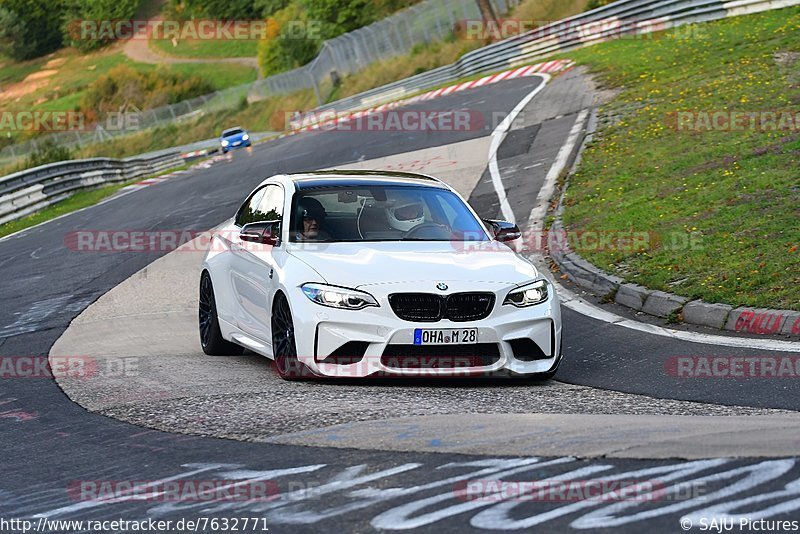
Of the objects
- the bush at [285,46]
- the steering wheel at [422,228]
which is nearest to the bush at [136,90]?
the bush at [285,46]

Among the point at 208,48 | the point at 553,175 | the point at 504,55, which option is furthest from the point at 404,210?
the point at 208,48

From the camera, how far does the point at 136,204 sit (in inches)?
1100

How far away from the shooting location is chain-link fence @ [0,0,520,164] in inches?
2416

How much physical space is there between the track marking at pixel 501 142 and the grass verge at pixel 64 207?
32.3ft

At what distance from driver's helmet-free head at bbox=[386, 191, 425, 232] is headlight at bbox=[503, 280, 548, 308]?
126 centimetres

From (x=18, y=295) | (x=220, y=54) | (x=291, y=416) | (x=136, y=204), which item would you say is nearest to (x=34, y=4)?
(x=220, y=54)

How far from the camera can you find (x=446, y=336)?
348 inches

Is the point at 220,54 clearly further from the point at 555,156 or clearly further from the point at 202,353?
the point at 202,353

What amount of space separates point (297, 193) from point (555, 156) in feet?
41.3

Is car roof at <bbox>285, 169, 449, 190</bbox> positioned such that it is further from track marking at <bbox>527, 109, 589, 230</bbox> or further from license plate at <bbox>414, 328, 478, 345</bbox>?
track marking at <bbox>527, 109, 589, 230</bbox>

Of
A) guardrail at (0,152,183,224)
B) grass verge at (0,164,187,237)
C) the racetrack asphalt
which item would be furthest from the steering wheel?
guardrail at (0,152,183,224)

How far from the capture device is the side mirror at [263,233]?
32.9ft

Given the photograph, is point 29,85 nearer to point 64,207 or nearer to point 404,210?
point 64,207

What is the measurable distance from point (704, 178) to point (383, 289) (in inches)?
354
